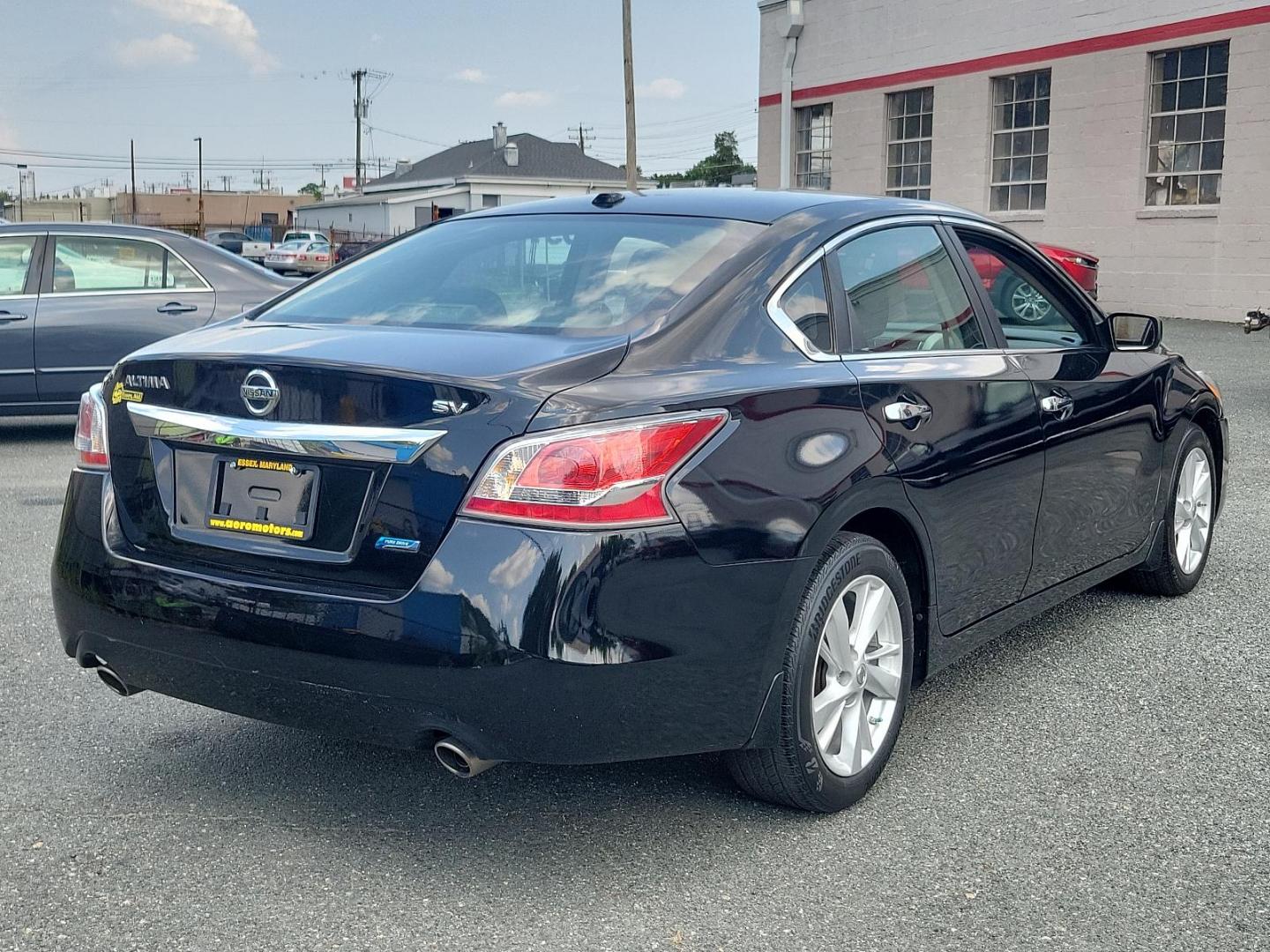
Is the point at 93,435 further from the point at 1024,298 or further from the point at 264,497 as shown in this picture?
the point at 1024,298

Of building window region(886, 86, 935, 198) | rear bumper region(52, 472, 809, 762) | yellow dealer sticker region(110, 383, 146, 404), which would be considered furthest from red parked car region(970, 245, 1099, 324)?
building window region(886, 86, 935, 198)

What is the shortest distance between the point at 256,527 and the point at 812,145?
88.3ft

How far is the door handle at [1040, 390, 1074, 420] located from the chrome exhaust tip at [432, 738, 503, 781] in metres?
2.19

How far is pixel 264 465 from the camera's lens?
315cm

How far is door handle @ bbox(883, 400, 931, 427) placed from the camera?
12.0 ft

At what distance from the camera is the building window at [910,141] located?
26078mm

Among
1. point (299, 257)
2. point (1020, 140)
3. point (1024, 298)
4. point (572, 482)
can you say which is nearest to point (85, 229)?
point (1024, 298)

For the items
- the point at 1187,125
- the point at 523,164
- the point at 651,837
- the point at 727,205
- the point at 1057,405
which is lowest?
the point at 651,837

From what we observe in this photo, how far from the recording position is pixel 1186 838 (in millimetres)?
3414

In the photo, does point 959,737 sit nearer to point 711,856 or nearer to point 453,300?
point 711,856

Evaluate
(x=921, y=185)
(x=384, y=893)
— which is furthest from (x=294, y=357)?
(x=921, y=185)

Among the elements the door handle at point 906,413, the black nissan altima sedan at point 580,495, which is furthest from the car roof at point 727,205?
the door handle at point 906,413

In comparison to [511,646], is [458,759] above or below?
below

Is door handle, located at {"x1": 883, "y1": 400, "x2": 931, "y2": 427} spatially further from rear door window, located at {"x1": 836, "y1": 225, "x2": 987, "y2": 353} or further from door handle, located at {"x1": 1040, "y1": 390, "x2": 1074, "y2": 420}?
door handle, located at {"x1": 1040, "y1": 390, "x2": 1074, "y2": 420}
